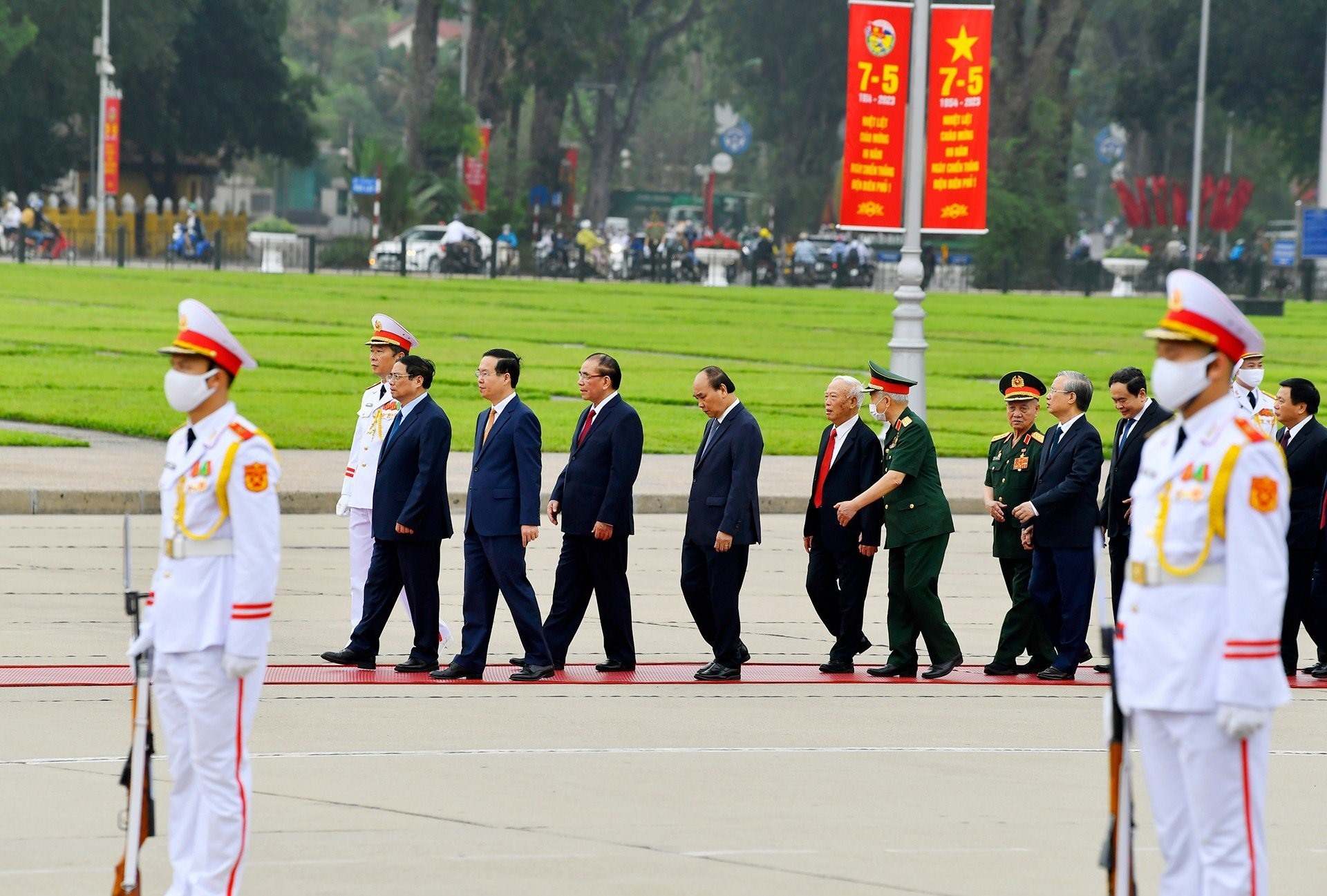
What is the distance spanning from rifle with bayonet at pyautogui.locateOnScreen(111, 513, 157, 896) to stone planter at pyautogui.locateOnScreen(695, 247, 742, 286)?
4873 centimetres

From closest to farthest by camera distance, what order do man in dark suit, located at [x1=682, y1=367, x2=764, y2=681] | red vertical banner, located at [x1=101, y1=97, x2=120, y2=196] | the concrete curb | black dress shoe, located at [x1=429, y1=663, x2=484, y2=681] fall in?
black dress shoe, located at [x1=429, y1=663, x2=484, y2=681] < man in dark suit, located at [x1=682, y1=367, x2=764, y2=681] < the concrete curb < red vertical banner, located at [x1=101, y1=97, x2=120, y2=196]

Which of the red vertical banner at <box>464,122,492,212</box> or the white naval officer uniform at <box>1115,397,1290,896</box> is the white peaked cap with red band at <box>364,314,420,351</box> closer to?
the white naval officer uniform at <box>1115,397,1290,896</box>

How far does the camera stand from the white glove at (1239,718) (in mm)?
5324

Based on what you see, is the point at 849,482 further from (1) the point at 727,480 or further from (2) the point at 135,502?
(2) the point at 135,502

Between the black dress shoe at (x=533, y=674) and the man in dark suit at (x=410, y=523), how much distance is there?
0.52 m

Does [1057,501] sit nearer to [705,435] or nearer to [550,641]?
[705,435]

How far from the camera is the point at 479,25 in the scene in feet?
208

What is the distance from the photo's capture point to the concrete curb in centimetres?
1716

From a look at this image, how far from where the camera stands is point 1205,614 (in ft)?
18.1

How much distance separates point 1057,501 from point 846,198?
984 centimetres

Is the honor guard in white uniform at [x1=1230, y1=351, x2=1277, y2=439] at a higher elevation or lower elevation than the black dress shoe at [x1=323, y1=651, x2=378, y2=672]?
higher

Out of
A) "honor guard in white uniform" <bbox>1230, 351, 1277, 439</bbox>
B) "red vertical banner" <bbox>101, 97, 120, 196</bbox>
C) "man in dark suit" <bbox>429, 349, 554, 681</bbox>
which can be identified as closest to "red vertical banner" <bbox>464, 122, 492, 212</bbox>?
"red vertical banner" <bbox>101, 97, 120, 196</bbox>

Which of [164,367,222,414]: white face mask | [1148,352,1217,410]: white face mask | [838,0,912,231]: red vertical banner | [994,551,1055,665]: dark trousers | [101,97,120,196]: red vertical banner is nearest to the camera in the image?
[1148,352,1217,410]: white face mask

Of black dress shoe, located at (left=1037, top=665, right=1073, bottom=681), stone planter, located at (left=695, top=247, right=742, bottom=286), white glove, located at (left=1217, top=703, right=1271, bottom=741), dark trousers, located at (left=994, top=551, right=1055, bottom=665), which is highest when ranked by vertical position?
stone planter, located at (left=695, top=247, right=742, bottom=286)
